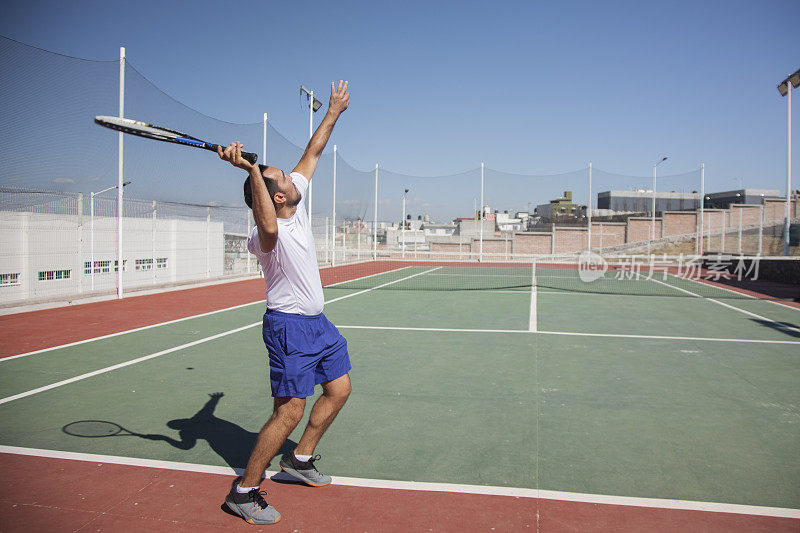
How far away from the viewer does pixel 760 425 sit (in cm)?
442

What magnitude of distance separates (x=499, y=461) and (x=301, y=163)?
7.96ft

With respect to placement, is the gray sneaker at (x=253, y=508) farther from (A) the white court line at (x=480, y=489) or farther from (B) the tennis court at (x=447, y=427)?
(A) the white court line at (x=480, y=489)

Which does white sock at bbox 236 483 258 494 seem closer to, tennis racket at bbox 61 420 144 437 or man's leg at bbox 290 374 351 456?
man's leg at bbox 290 374 351 456

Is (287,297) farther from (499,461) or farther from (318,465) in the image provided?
(499,461)

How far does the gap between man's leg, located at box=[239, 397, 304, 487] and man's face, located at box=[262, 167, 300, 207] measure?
44.4 inches

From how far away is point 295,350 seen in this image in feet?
9.82

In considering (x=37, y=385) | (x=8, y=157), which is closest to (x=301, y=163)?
(x=37, y=385)

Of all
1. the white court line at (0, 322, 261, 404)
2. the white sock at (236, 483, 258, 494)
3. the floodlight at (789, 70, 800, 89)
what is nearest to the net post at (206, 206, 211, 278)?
the white court line at (0, 322, 261, 404)

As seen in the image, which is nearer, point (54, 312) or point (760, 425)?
point (760, 425)

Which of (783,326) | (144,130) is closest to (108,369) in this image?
(144,130)

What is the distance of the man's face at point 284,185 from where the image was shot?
9.70 feet

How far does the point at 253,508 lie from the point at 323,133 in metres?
2.35

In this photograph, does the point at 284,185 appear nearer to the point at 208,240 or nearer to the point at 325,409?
the point at 325,409

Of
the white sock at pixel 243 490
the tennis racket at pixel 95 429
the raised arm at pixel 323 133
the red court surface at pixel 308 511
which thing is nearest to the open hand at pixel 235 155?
the raised arm at pixel 323 133
